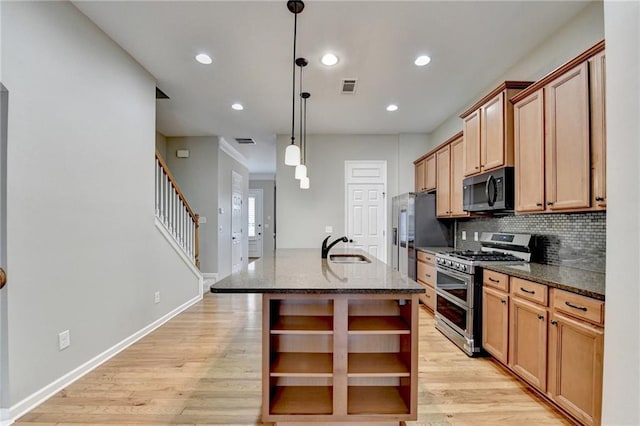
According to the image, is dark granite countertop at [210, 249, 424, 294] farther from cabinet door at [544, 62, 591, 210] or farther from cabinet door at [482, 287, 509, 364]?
cabinet door at [544, 62, 591, 210]

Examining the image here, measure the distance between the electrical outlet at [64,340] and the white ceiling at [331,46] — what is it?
2.44m

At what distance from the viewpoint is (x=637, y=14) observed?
1108mm

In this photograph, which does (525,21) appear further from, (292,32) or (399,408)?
(399,408)

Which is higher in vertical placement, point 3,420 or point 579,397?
point 579,397

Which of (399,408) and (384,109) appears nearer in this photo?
(399,408)

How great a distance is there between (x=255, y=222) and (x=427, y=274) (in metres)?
7.22

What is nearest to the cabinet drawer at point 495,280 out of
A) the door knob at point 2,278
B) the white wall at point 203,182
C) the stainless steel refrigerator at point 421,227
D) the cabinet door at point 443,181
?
the cabinet door at point 443,181

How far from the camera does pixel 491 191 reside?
285 cm

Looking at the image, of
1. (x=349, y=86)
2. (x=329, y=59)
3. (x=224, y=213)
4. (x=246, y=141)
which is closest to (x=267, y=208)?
(x=224, y=213)

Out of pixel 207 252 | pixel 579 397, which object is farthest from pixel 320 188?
pixel 579 397

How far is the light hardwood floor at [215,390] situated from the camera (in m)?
1.90

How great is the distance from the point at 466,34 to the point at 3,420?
425 cm

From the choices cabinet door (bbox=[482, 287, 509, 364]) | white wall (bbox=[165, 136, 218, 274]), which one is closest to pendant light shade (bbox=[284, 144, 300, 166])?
cabinet door (bbox=[482, 287, 509, 364])

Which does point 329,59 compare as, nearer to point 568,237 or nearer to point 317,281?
point 317,281
